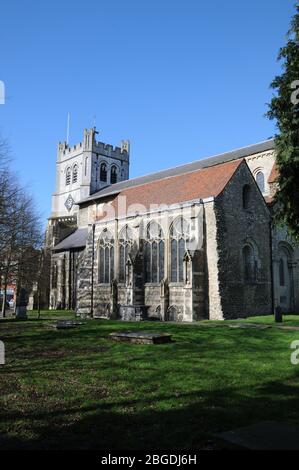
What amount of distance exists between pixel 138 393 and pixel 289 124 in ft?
42.0

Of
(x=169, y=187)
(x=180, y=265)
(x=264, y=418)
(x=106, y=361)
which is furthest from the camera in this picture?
(x=169, y=187)

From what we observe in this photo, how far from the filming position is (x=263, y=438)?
12.6 feet

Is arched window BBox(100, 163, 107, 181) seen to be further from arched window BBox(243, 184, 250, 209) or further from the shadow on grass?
the shadow on grass

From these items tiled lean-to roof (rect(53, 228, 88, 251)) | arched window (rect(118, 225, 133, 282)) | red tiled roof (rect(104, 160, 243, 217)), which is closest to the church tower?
tiled lean-to roof (rect(53, 228, 88, 251))

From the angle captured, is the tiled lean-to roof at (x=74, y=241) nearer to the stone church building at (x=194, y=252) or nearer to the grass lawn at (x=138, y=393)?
the stone church building at (x=194, y=252)

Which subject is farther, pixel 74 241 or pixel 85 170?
pixel 85 170

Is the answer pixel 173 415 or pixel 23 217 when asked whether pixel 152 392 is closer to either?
pixel 173 415

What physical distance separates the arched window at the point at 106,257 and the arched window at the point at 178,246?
5914 mm

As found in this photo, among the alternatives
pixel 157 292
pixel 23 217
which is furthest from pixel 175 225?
pixel 23 217

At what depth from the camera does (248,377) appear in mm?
7828

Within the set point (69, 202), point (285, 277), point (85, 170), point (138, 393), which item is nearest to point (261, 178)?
point (285, 277)

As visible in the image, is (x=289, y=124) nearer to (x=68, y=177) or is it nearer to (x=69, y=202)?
(x=69, y=202)

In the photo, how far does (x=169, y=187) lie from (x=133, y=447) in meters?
25.2

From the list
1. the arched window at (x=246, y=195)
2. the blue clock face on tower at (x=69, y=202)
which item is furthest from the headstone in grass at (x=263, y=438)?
the blue clock face on tower at (x=69, y=202)
